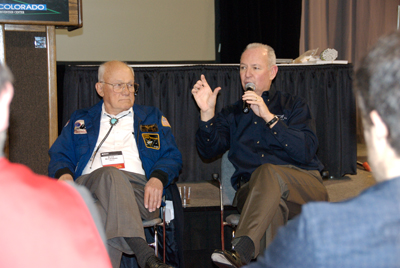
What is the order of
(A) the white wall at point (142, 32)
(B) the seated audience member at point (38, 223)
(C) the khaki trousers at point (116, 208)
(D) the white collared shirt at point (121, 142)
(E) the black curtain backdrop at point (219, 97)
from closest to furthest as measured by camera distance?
(B) the seated audience member at point (38, 223) < (C) the khaki trousers at point (116, 208) < (D) the white collared shirt at point (121, 142) < (E) the black curtain backdrop at point (219, 97) < (A) the white wall at point (142, 32)

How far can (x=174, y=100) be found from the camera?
3.50 m

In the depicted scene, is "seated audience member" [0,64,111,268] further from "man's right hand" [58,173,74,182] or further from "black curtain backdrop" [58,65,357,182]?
"black curtain backdrop" [58,65,357,182]

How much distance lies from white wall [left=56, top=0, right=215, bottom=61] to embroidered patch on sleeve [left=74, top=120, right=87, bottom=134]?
10.2ft

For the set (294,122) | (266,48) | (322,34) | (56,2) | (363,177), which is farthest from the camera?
(322,34)

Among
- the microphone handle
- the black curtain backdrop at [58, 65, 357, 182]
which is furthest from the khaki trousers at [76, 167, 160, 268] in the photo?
the black curtain backdrop at [58, 65, 357, 182]

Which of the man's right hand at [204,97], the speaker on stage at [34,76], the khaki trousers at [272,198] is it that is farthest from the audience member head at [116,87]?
the khaki trousers at [272,198]

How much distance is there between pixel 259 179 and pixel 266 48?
1035 mm

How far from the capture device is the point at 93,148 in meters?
2.46

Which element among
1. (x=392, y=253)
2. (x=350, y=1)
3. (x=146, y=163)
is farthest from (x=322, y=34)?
(x=392, y=253)

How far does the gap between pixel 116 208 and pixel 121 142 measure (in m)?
0.62

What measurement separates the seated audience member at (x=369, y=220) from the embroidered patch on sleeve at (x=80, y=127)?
79.9 inches

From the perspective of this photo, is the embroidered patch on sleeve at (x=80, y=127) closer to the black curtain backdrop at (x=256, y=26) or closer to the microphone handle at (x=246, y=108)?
the microphone handle at (x=246, y=108)

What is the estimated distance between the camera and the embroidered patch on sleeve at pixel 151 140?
2.48 m

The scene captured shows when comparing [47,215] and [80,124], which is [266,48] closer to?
[80,124]
